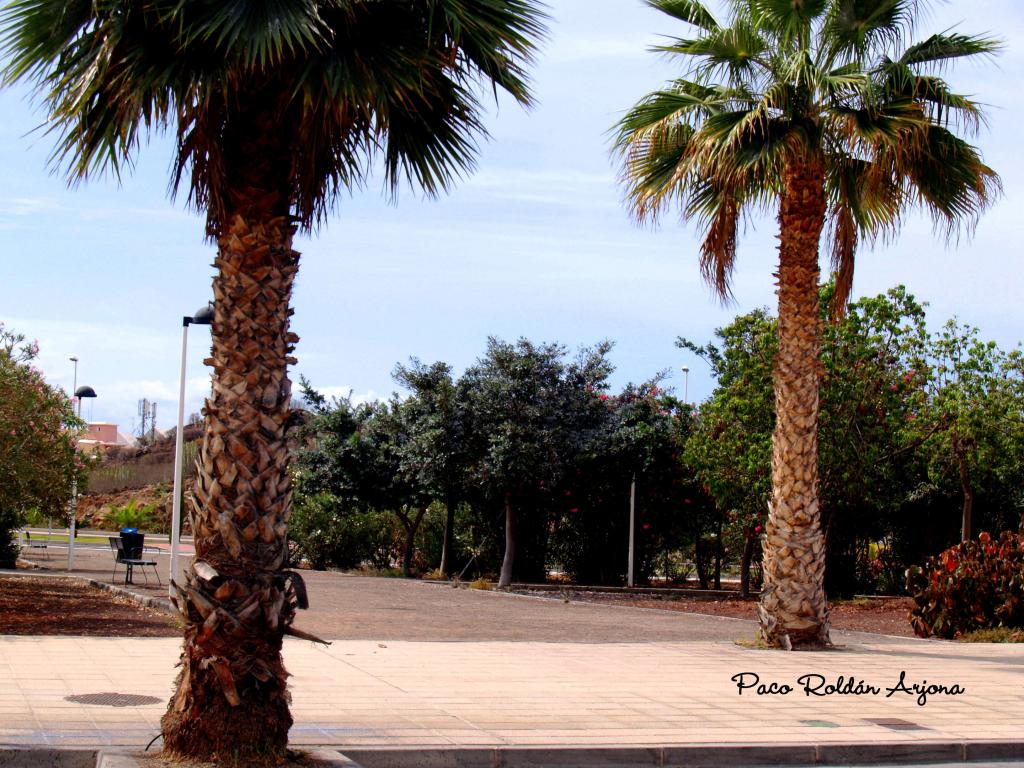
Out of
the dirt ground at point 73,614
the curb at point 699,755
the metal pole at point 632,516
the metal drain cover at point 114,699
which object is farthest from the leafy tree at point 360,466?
the curb at point 699,755

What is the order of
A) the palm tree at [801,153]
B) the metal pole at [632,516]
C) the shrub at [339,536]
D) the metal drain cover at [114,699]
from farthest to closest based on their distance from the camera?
1. the shrub at [339,536]
2. the metal pole at [632,516]
3. the palm tree at [801,153]
4. the metal drain cover at [114,699]

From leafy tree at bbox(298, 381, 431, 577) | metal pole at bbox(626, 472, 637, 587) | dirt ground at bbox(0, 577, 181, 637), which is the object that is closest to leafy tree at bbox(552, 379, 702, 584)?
metal pole at bbox(626, 472, 637, 587)

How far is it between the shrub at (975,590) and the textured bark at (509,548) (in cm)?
1154

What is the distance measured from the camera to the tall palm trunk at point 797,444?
13.5 metres

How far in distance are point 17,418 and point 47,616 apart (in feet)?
9.52

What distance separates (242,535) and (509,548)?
20360 mm

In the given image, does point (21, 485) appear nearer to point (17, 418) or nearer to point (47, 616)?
point (17, 418)

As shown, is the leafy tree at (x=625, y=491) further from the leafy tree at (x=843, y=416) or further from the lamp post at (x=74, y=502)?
the lamp post at (x=74, y=502)

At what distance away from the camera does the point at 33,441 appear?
16.7 metres

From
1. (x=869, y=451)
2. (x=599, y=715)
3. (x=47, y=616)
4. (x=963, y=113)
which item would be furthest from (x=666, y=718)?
(x=869, y=451)

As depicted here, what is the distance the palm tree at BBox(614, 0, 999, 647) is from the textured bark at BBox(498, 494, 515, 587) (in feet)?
42.6

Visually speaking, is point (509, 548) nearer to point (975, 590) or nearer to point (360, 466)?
point (360, 466)

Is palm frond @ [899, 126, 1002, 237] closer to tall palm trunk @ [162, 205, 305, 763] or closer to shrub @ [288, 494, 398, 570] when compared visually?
tall palm trunk @ [162, 205, 305, 763]

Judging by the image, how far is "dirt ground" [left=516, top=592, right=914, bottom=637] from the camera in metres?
18.2
